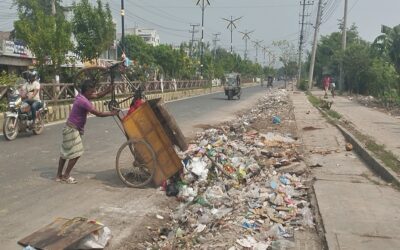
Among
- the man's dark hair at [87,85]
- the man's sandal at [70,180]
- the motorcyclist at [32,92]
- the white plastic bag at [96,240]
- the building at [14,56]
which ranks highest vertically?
the building at [14,56]

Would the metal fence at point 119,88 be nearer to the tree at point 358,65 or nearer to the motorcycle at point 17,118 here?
the motorcycle at point 17,118

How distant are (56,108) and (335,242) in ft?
48.8

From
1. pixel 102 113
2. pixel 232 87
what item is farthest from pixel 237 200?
pixel 232 87

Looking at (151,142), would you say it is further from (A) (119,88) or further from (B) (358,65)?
(B) (358,65)

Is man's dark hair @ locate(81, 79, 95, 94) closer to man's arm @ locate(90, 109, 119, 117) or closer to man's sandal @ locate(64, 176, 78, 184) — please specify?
man's arm @ locate(90, 109, 119, 117)

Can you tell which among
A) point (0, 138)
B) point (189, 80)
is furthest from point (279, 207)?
point (189, 80)

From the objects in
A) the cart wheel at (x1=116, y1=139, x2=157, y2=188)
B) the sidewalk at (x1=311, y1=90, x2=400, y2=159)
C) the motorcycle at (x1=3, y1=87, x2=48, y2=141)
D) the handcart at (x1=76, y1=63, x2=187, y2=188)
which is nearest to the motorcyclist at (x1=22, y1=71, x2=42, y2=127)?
the motorcycle at (x1=3, y1=87, x2=48, y2=141)

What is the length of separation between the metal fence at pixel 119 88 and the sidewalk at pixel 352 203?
4336mm

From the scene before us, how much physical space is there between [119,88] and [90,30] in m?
3.84

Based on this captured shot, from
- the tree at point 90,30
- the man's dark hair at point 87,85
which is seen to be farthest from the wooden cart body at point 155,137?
the tree at point 90,30

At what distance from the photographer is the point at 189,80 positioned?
162 feet

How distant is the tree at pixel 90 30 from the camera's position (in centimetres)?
2755

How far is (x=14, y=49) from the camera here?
28.5m

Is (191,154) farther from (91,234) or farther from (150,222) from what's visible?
(91,234)
